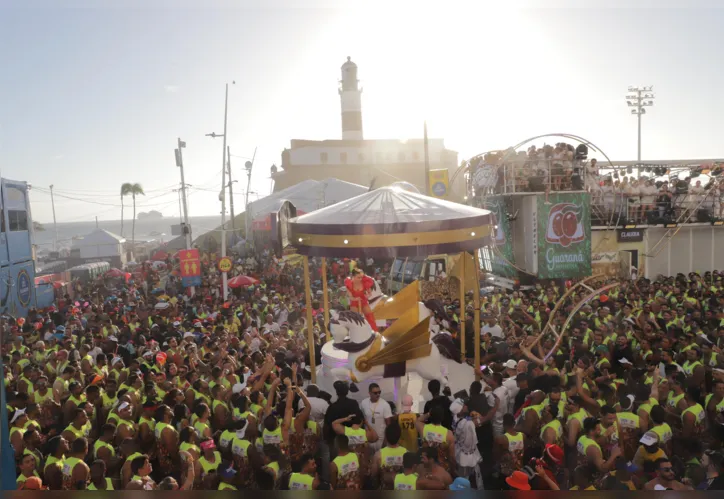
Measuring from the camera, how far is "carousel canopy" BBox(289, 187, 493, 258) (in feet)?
27.3

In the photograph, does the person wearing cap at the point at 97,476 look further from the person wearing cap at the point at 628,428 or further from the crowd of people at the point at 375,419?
the person wearing cap at the point at 628,428

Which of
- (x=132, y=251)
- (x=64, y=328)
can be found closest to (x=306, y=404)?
(x=64, y=328)

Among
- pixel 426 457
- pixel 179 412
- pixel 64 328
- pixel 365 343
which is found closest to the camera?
pixel 426 457

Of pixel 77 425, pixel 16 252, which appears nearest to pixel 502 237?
pixel 77 425

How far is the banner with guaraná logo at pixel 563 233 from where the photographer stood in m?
17.3

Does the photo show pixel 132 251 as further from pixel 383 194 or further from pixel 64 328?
pixel 383 194

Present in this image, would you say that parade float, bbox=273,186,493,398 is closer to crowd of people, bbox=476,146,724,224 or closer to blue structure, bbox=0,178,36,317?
crowd of people, bbox=476,146,724,224

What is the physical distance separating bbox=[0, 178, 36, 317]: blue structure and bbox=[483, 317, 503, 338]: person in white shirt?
52.0 ft

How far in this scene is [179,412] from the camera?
665 cm

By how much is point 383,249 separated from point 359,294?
1.05 m

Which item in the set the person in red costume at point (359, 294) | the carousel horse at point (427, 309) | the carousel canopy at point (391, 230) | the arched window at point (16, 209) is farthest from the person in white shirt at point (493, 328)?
the arched window at point (16, 209)

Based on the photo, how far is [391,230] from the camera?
8.28 metres

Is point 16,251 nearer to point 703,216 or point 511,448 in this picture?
point 511,448

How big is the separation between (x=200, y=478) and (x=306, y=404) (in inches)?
62.2
